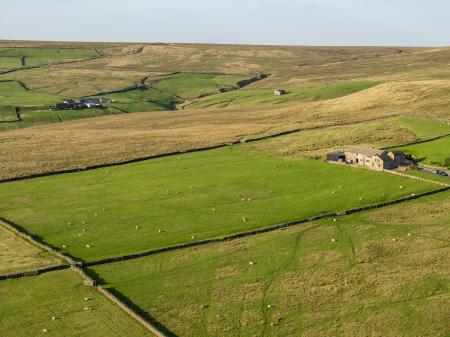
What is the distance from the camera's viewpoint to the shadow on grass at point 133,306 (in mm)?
43147

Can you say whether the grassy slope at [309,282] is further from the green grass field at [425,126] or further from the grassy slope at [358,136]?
the green grass field at [425,126]

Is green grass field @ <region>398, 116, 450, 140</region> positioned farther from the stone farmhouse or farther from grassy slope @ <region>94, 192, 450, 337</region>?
grassy slope @ <region>94, 192, 450, 337</region>

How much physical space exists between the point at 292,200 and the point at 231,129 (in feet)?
188

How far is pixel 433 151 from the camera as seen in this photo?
97.8 meters

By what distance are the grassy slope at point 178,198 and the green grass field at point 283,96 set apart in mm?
80877

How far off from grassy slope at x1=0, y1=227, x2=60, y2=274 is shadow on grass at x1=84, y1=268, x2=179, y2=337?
4.89 metres

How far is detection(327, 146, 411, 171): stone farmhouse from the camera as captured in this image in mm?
87688

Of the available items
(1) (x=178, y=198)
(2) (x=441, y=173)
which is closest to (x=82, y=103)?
(1) (x=178, y=198)

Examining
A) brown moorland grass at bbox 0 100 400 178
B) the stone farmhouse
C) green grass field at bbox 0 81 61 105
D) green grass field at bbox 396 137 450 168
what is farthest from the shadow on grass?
green grass field at bbox 0 81 61 105

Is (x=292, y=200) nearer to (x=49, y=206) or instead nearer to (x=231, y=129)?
(x=49, y=206)

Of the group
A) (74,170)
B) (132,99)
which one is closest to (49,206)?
Answer: (74,170)

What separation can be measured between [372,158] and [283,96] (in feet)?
314

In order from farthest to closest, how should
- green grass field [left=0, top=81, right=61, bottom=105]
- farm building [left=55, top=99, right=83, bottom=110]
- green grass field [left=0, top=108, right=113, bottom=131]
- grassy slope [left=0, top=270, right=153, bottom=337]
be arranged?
green grass field [left=0, top=81, right=61, bottom=105] < farm building [left=55, top=99, right=83, bottom=110] < green grass field [left=0, top=108, right=113, bottom=131] < grassy slope [left=0, top=270, right=153, bottom=337]

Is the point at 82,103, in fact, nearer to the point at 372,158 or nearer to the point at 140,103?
the point at 140,103
